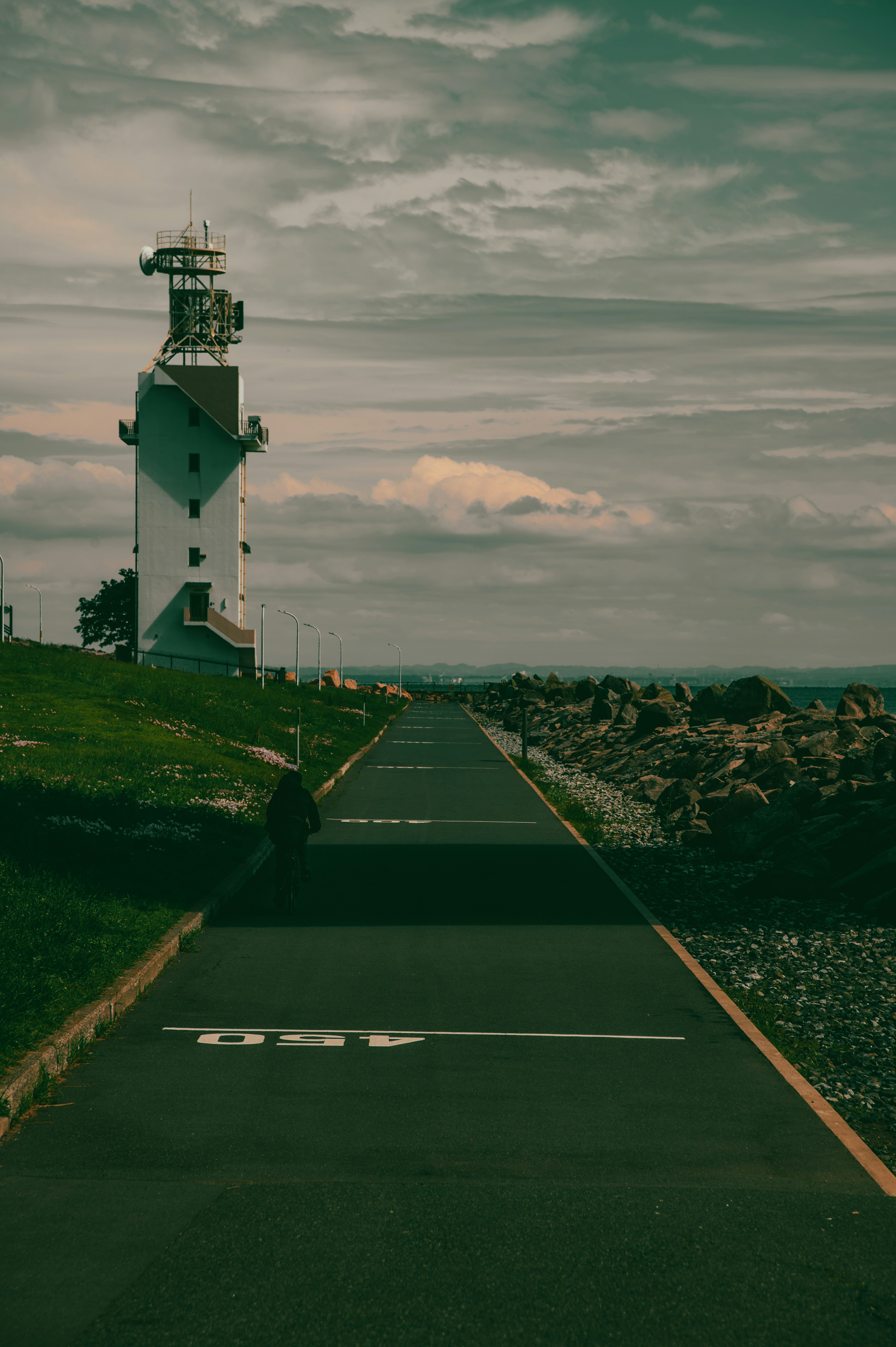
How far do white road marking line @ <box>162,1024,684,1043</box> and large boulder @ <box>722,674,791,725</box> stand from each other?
3379 cm

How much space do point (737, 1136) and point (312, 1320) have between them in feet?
9.90

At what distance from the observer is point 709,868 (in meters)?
17.7

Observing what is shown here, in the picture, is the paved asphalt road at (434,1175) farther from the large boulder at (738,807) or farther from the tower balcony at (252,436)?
the tower balcony at (252,436)

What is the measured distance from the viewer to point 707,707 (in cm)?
4591

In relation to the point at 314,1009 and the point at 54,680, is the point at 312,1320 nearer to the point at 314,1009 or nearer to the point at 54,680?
the point at 314,1009

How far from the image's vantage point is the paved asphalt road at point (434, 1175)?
4.68 meters

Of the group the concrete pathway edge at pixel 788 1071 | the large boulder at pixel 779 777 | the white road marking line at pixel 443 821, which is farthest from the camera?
the large boulder at pixel 779 777

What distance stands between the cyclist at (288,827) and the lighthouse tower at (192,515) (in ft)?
192

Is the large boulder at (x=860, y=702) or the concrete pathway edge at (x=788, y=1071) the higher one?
the large boulder at (x=860, y=702)

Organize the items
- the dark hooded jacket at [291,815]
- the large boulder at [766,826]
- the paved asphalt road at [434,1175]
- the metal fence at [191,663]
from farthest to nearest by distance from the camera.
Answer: the metal fence at [191,663], the large boulder at [766,826], the dark hooded jacket at [291,815], the paved asphalt road at [434,1175]

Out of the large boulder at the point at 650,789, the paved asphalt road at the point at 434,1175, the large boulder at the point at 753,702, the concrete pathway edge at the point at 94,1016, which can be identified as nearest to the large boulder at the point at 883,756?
the large boulder at the point at 650,789

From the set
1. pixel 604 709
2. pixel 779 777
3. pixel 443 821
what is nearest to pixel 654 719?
pixel 604 709

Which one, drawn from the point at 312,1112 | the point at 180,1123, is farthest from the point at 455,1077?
the point at 180,1123

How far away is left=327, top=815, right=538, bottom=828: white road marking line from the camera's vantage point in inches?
896
